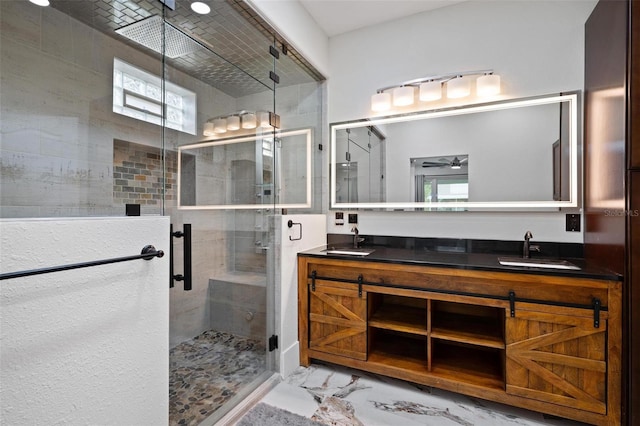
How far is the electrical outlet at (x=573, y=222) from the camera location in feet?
6.59

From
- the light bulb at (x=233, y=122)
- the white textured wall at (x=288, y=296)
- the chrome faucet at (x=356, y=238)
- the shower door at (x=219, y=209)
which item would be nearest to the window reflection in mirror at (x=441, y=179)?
the chrome faucet at (x=356, y=238)

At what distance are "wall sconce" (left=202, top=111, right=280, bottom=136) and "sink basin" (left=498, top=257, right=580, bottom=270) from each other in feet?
6.08

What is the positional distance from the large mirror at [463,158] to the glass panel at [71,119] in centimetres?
166

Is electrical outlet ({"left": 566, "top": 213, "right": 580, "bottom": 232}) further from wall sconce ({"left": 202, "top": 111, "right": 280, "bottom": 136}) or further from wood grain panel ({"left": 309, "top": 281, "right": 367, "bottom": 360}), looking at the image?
wall sconce ({"left": 202, "top": 111, "right": 280, "bottom": 136})

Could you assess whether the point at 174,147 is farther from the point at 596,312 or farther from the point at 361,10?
the point at 596,312

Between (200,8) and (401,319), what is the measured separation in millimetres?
2337

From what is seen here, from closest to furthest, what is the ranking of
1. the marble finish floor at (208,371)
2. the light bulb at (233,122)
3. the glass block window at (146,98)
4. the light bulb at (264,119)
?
the marble finish floor at (208,371) < the glass block window at (146,98) < the light bulb at (233,122) < the light bulb at (264,119)

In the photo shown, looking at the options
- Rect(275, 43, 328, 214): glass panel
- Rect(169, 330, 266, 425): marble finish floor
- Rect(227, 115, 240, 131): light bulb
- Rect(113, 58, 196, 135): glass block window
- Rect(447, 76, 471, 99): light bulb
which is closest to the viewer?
Rect(169, 330, 266, 425): marble finish floor

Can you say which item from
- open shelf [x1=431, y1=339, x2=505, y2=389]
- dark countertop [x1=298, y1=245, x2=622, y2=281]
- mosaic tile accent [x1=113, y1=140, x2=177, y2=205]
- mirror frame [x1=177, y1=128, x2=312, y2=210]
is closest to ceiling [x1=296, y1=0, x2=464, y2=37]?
mirror frame [x1=177, y1=128, x2=312, y2=210]

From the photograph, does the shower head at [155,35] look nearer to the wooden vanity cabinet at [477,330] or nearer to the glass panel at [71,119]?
the glass panel at [71,119]

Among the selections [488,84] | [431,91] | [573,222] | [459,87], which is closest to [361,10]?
[431,91]

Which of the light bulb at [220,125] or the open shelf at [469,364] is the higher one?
the light bulb at [220,125]

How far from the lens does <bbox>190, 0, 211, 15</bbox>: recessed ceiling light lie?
1.64m

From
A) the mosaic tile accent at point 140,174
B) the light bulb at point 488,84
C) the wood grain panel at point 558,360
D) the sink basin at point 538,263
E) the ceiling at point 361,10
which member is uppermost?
the ceiling at point 361,10
